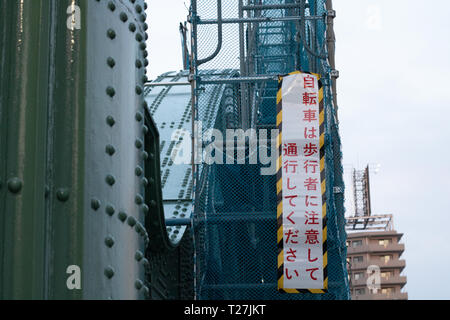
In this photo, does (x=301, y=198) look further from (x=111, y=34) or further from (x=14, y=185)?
(x=14, y=185)

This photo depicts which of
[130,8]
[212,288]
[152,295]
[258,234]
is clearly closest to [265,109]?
[258,234]

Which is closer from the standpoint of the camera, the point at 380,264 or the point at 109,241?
the point at 109,241

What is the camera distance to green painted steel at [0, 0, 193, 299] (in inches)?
84.9

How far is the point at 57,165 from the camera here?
2291 mm

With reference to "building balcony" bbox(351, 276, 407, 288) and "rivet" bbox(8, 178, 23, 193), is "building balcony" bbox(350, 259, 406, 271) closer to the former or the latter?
"building balcony" bbox(351, 276, 407, 288)

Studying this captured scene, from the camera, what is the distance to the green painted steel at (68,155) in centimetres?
216

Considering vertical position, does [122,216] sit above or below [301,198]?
below

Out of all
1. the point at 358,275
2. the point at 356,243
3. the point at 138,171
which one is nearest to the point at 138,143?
the point at 138,171

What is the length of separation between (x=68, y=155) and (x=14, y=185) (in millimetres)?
209

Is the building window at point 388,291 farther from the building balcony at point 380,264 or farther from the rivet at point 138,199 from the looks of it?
the rivet at point 138,199

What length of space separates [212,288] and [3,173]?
8930 millimetres

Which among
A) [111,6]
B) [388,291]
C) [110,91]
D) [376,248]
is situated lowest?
[110,91]

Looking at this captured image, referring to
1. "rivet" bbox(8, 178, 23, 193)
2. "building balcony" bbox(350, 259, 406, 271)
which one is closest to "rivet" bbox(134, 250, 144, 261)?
"rivet" bbox(8, 178, 23, 193)

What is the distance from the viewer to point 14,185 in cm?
214
